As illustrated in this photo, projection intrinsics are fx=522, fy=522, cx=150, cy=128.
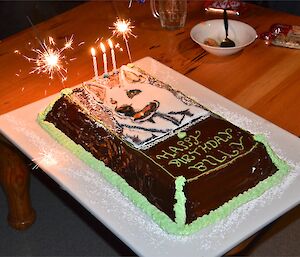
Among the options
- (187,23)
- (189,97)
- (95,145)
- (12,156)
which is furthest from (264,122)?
(12,156)

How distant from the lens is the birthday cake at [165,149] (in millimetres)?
1150

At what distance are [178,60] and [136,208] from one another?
0.71 meters

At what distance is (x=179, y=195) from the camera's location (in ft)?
3.69

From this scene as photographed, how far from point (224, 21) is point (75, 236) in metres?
1.01

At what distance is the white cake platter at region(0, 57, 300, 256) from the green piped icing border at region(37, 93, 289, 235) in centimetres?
1

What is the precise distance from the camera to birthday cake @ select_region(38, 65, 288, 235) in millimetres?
1150

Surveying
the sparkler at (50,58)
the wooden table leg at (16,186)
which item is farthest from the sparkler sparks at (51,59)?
the wooden table leg at (16,186)

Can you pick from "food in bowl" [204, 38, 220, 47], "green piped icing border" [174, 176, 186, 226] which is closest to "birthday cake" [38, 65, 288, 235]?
"green piped icing border" [174, 176, 186, 226]

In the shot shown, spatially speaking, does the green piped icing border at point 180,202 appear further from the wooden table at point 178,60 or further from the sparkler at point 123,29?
the sparkler at point 123,29

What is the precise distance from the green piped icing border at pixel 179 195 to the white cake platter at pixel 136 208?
1 cm

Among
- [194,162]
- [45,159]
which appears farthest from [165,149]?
[45,159]

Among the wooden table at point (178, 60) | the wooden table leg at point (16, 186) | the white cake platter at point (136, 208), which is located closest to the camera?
the white cake platter at point (136, 208)

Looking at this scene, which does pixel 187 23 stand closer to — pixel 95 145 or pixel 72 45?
pixel 72 45

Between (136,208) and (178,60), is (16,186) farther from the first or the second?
(136,208)
